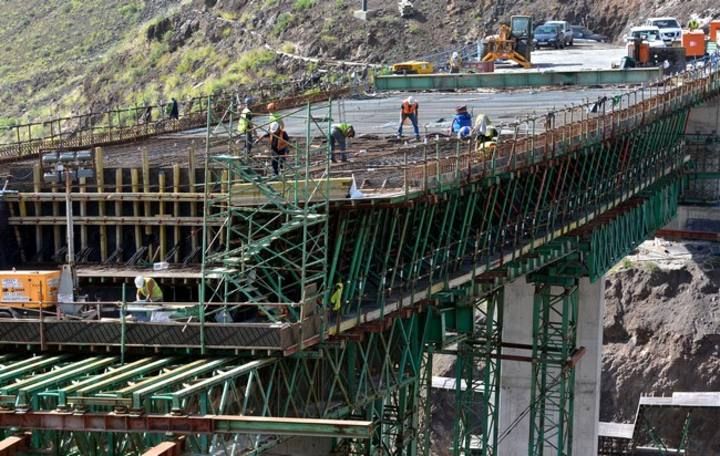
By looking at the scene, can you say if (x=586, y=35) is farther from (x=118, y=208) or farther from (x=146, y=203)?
(x=118, y=208)

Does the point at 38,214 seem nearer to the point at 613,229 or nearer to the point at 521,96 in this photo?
the point at 613,229

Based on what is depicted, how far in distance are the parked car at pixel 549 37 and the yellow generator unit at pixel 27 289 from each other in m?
65.5

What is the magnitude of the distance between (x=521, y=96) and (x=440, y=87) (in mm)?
5401

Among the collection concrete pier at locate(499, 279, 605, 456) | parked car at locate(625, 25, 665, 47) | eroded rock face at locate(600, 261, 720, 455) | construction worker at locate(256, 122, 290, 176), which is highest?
construction worker at locate(256, 122, 290, 176)

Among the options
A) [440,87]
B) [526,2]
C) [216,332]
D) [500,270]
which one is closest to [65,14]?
[526,2]

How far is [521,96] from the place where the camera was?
72.4 meters

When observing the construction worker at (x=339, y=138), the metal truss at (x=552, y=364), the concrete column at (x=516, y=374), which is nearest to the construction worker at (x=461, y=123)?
the construction worker at (x=339, y=138)

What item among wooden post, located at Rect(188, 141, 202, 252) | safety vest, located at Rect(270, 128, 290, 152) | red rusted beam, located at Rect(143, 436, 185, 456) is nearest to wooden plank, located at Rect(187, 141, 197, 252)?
wooden post, located at Rect(188, 141, 202, 252)

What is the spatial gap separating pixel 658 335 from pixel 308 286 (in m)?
44.8

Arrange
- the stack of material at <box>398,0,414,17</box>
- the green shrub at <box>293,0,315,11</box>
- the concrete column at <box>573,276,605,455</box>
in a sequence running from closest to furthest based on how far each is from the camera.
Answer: the concrete column at <box>573,276,605,455</box>
the stack of material at <box>398,0,414,17</box>
the green shrub at <box>293,0,315,11</box>

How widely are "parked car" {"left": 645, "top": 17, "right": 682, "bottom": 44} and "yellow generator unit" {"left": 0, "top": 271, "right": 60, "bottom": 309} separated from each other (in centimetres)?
6146

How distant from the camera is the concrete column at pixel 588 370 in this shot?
5950cm

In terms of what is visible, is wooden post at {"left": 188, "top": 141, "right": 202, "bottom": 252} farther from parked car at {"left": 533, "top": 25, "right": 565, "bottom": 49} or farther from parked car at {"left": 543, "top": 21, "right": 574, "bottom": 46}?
parked car at {"left": 543, "top": 21, "right": 574, "bottom": 46}

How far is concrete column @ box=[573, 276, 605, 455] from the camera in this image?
5950 cm
